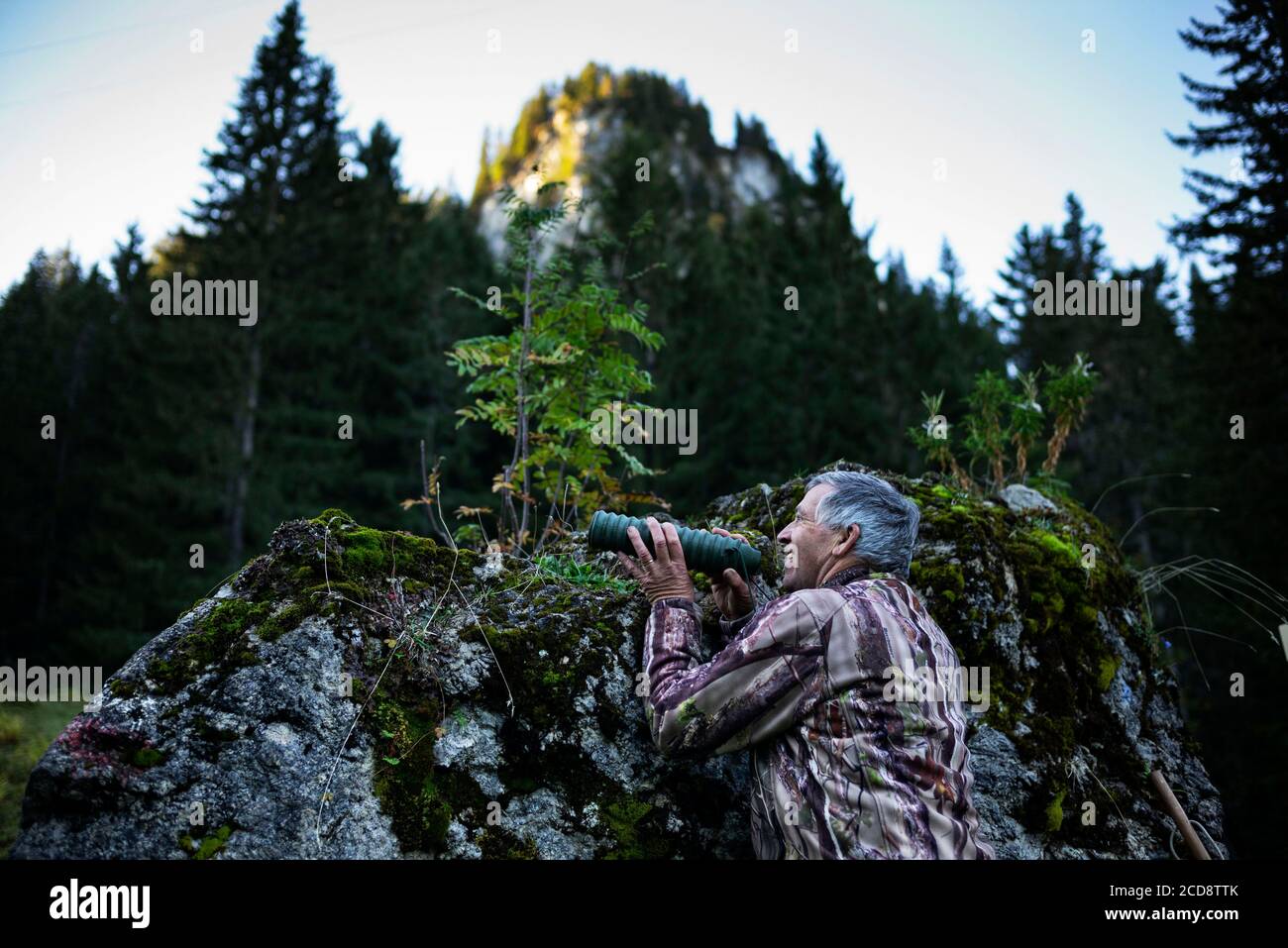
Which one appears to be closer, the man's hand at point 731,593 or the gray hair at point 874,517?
the gray hair at point 874,517

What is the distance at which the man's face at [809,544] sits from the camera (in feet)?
8.74

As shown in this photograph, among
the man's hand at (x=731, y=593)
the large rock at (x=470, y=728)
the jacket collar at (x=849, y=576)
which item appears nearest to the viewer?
the large rock at (x=470, y=728)

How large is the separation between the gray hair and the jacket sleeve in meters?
0.37

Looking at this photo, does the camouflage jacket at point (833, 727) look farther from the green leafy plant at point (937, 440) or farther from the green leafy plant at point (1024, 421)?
the green leafy plant at point (1024, 421)

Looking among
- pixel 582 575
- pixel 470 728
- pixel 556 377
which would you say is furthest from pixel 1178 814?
pixel 556 377

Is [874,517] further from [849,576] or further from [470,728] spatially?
[470,728]

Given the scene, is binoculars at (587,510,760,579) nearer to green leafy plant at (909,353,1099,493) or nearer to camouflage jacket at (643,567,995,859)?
camouflage jacket at (643,567,995,859)

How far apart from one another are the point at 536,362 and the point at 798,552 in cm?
278

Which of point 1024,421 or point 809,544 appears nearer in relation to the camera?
point 809,544

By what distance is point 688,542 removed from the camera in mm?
2682

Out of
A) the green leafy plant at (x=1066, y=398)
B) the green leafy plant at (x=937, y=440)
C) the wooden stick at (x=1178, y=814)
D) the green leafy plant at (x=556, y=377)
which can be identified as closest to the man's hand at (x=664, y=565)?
the green leafy plant at (x=556, y=377)

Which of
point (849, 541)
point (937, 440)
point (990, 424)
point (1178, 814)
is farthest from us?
point (990, 424)

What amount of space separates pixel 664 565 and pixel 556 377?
260 centimetres

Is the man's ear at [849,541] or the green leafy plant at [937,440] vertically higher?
the green leafy plant at [937,440]
